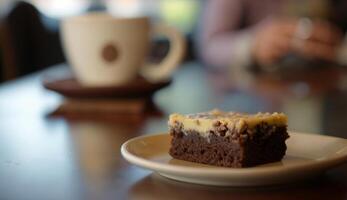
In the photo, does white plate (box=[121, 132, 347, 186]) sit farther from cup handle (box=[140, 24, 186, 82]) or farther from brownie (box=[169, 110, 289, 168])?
cup handle (box=[140, 24, 186, 82])

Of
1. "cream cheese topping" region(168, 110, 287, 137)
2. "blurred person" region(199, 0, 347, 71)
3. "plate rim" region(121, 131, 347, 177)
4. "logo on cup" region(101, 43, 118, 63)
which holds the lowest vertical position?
"blurred person" region(199, 0, 347, 71)

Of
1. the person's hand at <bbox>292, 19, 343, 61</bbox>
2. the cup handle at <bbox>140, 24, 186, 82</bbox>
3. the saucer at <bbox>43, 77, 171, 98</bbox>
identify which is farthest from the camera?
the person's hand at <bbox>292, 19, 343, 61</bbox>

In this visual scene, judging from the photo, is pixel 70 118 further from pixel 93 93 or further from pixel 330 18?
pixel 330 18

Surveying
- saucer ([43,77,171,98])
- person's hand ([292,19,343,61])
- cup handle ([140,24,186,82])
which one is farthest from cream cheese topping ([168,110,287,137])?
person's hand ([292,19,343,61])

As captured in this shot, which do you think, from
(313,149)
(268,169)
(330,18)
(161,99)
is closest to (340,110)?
(161,99)

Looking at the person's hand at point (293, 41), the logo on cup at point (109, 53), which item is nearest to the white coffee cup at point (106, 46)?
the logo on cup at point (109, 53)

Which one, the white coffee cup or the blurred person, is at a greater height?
the white coffee cup

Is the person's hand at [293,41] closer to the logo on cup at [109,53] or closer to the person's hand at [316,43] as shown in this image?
the person's hand at [316,43]
